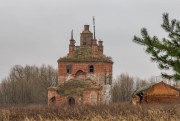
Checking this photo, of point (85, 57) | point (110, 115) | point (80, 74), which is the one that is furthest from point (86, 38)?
point (110, 115)

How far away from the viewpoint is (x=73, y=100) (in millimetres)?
45906

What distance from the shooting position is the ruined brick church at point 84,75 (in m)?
45.5

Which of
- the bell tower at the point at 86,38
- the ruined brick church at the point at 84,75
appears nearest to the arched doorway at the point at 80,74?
the ruined brick church at the point at 84,75

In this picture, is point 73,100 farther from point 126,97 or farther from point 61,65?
point 126,97

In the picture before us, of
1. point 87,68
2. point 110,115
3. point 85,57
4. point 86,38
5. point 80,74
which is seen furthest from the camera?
point 86,38

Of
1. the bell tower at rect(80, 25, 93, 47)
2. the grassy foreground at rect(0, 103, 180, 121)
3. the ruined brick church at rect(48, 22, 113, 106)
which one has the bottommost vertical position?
the grassy foreground at rect(0, 103, 180, 121)

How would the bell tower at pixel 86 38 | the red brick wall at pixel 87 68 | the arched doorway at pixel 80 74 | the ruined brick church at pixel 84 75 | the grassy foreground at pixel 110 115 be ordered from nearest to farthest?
the grassy foreground at pixel 110 115 < the ruined brick church at pixel 84 75 < the red brick wall at pixel 87 68 < the arched doorway at pixel 80 74 < the bell tower at pixel 86 38

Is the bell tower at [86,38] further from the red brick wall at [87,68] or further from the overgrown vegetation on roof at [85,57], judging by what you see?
the red brick wall at [87,68]

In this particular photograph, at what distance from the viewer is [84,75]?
4794 centimetres

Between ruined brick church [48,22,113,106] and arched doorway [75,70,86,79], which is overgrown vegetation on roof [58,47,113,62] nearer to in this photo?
ruined brick church [48,22,113,106]

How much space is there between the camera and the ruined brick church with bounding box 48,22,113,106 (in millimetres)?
45531

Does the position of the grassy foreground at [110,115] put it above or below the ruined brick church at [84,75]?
below

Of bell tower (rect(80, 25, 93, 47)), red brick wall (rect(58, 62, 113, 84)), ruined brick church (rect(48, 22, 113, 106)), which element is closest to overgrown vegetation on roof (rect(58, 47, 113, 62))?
ruined brick church (rect(48, 22, 113, 106))

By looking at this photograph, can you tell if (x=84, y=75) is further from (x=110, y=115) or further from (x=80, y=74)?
(x=110, y=115)
